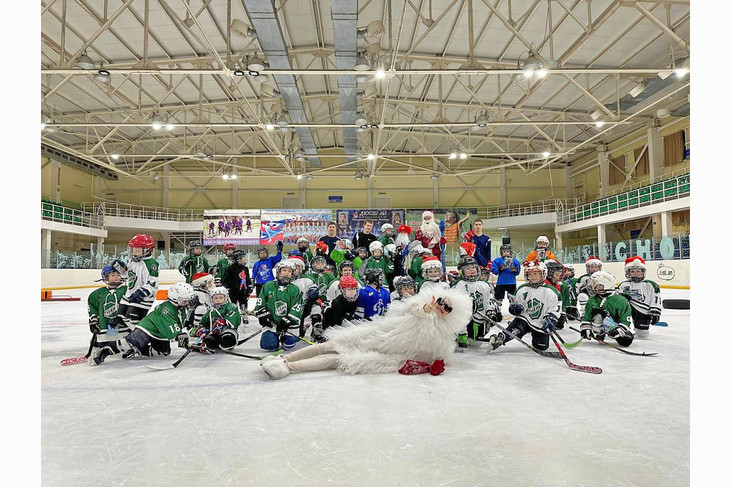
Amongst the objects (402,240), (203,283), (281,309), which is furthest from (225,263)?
(281,309)

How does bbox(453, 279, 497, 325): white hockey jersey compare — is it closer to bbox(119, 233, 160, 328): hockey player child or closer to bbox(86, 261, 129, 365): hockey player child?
bbox(119, 233, 160, 328): hockey player child

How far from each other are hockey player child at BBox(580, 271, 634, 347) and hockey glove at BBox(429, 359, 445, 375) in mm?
2471

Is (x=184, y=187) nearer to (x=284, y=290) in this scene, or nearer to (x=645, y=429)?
(x=284, y=290)

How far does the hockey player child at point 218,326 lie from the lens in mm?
4645

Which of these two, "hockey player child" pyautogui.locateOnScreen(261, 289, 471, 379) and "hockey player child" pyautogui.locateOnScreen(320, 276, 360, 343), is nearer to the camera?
"hockey player child" pyautogui.locateOnScreen(261, 289, 471, 379)

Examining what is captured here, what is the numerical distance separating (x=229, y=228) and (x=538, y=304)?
78.6 feet

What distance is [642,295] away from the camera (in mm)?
5523

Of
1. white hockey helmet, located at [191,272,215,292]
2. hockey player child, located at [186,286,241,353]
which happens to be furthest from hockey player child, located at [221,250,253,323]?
hockey player child, located at [186,286,241,353]

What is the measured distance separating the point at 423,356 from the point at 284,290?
1911 millimetres

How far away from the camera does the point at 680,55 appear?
11789 mm

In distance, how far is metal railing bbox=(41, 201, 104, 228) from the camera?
820 inches

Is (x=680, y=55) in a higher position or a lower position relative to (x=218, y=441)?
higher
